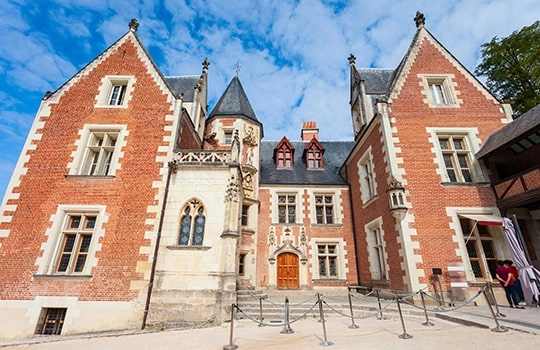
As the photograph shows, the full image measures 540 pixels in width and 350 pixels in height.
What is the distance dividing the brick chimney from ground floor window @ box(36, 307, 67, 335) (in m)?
17.7

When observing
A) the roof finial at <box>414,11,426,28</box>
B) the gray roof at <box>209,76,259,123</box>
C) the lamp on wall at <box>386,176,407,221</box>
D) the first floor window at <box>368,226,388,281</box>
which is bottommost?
the first floor window at <box>368,226,388,281</box>

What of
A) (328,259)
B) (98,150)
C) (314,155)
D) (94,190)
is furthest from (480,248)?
(98,150)

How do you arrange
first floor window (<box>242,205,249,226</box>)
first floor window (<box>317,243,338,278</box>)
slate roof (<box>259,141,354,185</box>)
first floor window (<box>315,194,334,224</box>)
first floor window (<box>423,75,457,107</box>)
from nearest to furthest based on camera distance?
1. first floor window (<box>423,75,457,107</box>)
2. first floor window (<box>242,205,249,226</box>)
3. first floor window (<box>317,243,338,278</box>)
4. first floor window (<box>315,194,334,224</box>)
5. slate roof (<box>259,141,354,185</box>)

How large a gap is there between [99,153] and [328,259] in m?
12.3

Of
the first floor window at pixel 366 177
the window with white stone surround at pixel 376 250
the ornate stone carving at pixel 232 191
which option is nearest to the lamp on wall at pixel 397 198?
the window with white stone surround at pixel 376 250

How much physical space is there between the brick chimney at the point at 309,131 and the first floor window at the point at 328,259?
9748 millimetres

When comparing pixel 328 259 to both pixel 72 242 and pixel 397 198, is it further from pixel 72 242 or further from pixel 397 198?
pixel 72 242

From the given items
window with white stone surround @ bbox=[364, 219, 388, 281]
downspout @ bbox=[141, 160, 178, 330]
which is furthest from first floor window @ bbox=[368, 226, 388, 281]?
downspout @ bbox=[141, 160, 178, 330]

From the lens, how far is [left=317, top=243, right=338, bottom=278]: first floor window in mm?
13377

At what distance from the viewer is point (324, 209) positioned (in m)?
14.5

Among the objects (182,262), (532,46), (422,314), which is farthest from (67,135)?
(532,46)

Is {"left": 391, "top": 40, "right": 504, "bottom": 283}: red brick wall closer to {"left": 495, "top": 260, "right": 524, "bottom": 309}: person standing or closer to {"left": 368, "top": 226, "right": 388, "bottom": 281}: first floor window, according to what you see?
{"left": 495, "top": 260, "right": 524, "bottom": 309}: person standing

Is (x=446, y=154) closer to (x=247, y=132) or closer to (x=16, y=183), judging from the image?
(x=247, y=132)

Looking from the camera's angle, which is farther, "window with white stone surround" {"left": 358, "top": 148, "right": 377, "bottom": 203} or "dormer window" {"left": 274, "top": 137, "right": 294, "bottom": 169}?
"dormer window" {"left": 274, "top": 137, "right": 294, "bottom": 169}
